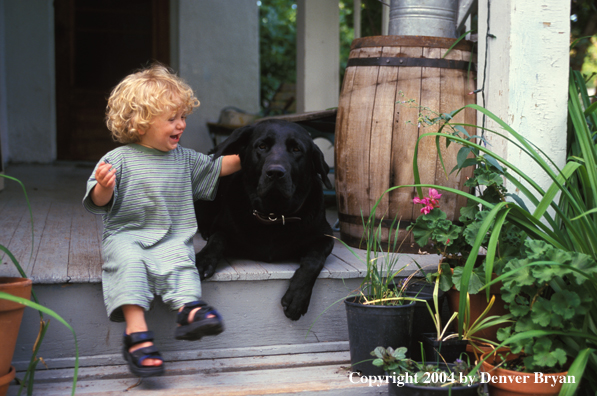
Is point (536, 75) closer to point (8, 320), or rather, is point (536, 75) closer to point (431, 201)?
point (431, 201)

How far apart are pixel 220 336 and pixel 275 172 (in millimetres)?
602

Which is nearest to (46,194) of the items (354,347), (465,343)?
(354,347)

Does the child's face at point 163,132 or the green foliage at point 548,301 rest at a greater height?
the child's face at point 163,132

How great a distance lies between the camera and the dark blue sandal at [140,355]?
1489mm

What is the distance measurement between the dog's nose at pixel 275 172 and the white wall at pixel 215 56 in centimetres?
386

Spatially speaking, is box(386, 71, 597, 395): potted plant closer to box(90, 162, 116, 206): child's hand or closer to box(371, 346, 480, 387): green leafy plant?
box(371, 346, 480, 387): green leafy plant

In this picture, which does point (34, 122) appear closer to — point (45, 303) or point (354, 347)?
point (45, 303)

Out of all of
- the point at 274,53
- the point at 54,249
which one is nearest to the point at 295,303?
the point at 54,249

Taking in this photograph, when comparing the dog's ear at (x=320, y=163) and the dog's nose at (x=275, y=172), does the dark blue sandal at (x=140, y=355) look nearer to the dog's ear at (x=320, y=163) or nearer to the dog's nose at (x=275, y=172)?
the dog's nose at (x=275, y=172)

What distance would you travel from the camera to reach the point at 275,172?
1866 mm

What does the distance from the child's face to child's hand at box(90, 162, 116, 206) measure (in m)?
0.20

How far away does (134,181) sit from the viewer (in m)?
1.77

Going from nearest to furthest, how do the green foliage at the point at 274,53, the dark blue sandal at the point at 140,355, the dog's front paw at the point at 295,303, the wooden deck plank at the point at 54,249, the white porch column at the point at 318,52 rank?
the dark blue sandal at the point at 140,355 → the wooden deck plank at the point at 54,249 → the dog's front paw at the point at 295,303 → the white porch column at the point at 318,52 → the green foliage at the point at 274,53

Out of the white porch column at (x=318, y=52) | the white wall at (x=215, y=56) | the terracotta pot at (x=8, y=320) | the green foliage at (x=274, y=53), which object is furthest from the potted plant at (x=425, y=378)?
the green foliage at (x=274, y=53)
